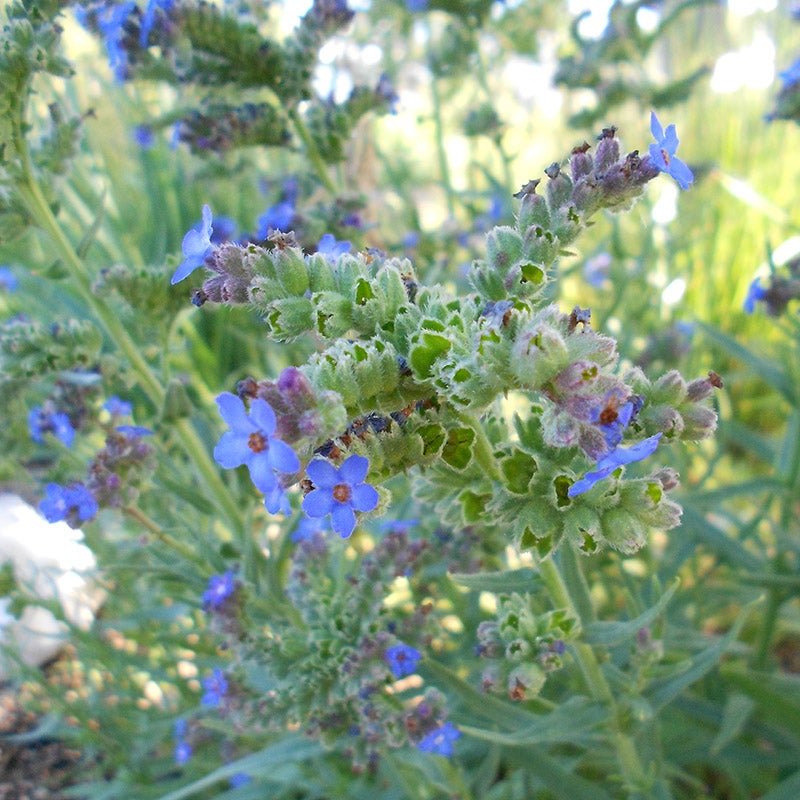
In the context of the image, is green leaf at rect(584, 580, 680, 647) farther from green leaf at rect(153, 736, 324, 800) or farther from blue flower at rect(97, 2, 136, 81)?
blue flower at rect(97, 2, 136, 81)

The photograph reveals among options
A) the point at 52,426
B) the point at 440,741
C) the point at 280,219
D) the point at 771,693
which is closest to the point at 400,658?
the point at 440,741

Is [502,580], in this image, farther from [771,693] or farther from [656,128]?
[771,693]

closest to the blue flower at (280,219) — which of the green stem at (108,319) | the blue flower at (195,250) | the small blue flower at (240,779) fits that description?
the green stem at (108,319)

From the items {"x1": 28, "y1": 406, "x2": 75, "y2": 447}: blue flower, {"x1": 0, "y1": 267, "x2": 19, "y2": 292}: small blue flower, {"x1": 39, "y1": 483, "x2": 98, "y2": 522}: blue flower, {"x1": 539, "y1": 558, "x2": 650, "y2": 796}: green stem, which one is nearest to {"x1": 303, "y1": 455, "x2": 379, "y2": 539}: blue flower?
{"x1": 539, "y1": 558, "x2": 650, "y2": 796}: green stem

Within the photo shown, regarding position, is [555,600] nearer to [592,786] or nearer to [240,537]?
[592,786]

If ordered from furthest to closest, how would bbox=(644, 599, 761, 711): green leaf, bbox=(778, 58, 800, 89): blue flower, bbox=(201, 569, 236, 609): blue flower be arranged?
bbox=(778, 58, 800, 89): blue flower → bbox=(201, 569, 236, 609): blue flower → bbox=(644, 599, 761, 711): green leaf
